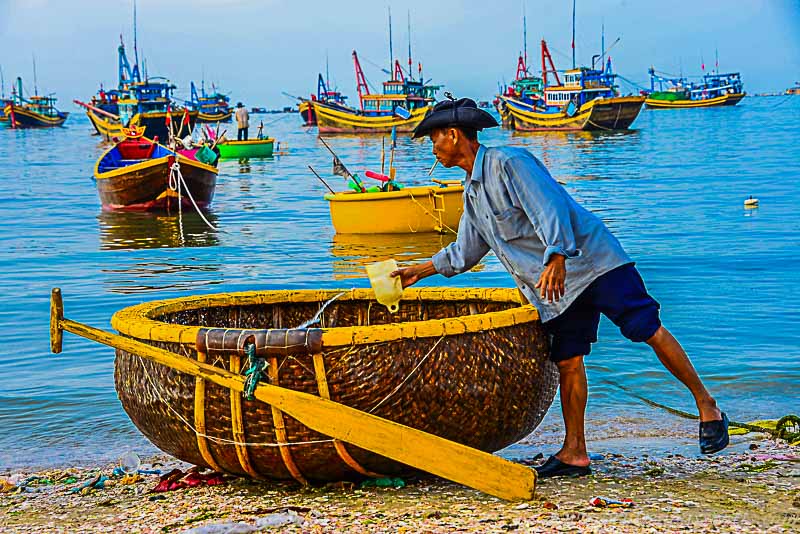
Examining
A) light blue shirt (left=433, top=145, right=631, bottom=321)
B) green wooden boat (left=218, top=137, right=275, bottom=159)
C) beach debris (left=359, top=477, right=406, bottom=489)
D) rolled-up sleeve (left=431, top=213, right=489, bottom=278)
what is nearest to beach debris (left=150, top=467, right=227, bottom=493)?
beach debris (left=359, top=477, right=406, bottom=489)

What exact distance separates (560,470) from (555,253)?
990 millimetres

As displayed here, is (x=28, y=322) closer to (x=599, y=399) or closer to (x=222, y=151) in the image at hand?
(x=599, y=399)

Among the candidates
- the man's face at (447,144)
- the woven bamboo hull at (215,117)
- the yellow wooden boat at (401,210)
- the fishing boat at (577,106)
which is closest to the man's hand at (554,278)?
the man's face at (447,144)

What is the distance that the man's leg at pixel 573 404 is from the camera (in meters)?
4.20

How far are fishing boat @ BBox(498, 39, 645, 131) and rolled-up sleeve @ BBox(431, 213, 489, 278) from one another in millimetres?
57013

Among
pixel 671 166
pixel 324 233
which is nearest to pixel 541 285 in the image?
pixel 324 233

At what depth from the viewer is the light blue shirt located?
378 cm

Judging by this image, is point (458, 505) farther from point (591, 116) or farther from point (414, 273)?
point (591, 116)

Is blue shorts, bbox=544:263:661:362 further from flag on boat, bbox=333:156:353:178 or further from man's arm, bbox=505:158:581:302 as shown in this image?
flag on boat, bbox=333:156:353:178

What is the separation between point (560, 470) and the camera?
423 centimetres

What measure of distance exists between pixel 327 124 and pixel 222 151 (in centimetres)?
2743

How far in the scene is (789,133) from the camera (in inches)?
2175

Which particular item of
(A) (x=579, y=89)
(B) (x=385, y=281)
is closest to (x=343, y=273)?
(B) (x=385, y=281)

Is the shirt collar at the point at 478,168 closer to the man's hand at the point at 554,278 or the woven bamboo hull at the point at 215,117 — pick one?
the man's hand at the point at 554,278
